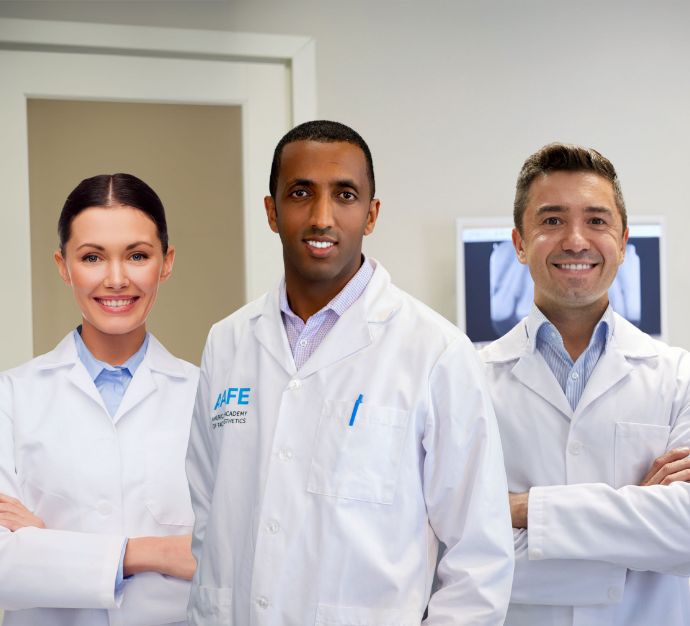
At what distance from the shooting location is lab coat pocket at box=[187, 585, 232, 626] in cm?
123

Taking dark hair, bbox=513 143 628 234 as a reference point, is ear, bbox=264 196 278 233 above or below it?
below

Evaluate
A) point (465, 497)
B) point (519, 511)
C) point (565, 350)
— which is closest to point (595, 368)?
point (565, 350)

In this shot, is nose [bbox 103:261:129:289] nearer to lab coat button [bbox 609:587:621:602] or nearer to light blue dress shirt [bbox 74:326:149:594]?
light blue dress shirt [bbox 74:326:149:594]

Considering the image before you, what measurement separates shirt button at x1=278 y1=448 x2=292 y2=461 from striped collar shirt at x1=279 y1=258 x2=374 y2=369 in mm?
136

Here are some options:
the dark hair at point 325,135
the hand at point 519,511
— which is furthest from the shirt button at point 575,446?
the dark hair at point 325,135

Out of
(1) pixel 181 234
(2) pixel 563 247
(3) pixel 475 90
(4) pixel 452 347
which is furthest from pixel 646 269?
(4) pixel 452 347

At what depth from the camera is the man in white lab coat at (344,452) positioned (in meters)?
1.13

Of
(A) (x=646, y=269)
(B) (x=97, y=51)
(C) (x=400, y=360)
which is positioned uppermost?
(B) (x=97, y=51)

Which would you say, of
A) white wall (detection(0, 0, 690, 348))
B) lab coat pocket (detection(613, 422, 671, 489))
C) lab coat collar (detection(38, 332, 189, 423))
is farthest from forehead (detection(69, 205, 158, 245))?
white wall (detection(0, 0, 690, 348))

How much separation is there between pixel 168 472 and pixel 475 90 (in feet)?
Answer: 5.24

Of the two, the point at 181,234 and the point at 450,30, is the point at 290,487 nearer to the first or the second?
the point at 181,234

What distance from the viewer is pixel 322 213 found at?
3.94 ft

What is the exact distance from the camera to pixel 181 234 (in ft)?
8.77

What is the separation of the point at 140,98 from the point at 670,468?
1.67 m
